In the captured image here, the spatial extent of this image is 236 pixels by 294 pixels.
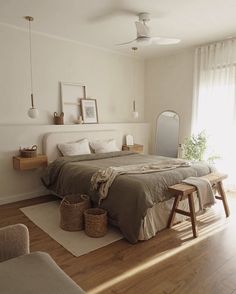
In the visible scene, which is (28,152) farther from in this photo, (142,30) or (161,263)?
(161,263)

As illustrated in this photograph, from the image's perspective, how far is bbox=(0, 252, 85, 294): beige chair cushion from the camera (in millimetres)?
1247

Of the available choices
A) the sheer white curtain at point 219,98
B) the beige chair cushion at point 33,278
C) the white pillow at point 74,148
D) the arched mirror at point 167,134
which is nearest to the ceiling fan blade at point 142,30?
the sheer white curtain at point 219,98

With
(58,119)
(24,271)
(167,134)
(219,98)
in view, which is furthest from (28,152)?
(219,98)

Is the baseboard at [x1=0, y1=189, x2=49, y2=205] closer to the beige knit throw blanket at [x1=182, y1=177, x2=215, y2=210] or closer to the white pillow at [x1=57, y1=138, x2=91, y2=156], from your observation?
the white pillow at [x1=57, y1=138, x2=91, y2=156]

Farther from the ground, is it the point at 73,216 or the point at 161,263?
the point at 73,216

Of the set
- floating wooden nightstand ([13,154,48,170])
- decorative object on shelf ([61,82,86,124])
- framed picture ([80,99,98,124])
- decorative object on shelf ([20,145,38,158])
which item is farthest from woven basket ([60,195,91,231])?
framed picture ([80,99,98,124])

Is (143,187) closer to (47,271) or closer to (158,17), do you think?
(47,271)

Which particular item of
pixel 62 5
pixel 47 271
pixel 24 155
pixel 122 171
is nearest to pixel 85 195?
pixel 122 171

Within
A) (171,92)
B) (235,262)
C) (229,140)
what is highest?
(171,92)

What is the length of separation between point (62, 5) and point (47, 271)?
290 centimetres

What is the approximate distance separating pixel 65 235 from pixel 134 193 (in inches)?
36.7

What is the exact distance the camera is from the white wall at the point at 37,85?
149 inches

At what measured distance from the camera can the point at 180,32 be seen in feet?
13.1

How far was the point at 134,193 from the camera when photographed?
8.60 ft
